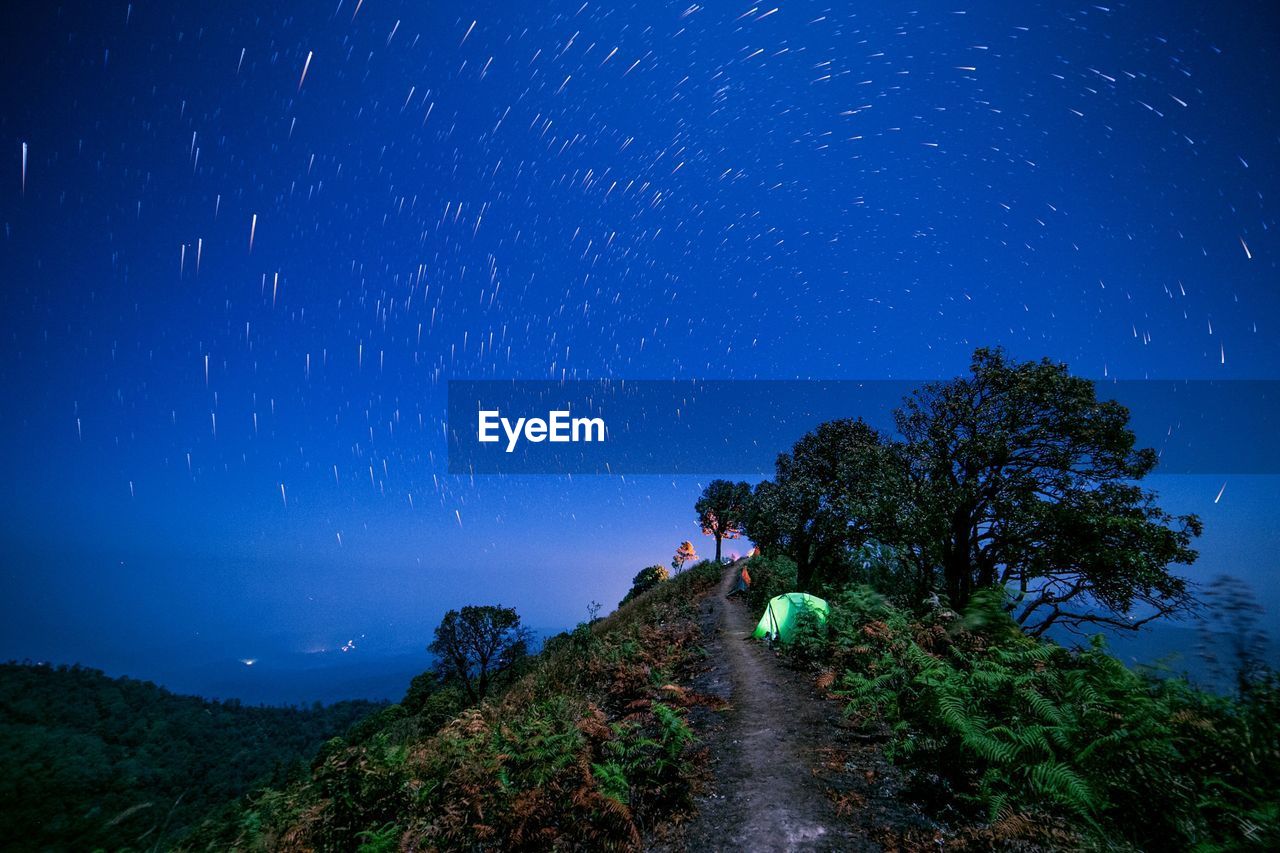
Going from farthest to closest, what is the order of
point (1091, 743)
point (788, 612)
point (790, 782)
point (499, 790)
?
point (788, 612) → point (499, 790) → point (790, 782) → point (1091, 743)

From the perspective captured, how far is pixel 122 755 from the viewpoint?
2838cm

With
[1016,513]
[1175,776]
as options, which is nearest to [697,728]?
[1175,776]

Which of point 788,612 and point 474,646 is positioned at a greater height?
point 788,612

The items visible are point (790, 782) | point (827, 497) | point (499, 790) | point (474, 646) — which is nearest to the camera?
point (790, 782)

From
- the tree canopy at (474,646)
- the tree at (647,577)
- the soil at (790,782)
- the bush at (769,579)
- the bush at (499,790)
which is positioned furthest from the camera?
the tree at (647,577)

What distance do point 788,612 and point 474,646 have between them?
38.3 metres

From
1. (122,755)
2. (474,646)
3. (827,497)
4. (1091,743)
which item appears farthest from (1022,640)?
(122,755)

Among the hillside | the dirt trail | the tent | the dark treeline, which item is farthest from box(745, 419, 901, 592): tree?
the hillside

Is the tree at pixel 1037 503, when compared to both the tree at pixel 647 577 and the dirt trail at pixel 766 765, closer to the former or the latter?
the dirt trail at pixel 766 765

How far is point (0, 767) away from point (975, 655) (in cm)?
1876

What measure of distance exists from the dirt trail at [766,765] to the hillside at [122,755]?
5093mm

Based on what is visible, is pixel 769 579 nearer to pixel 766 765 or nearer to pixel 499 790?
pixel 766 765

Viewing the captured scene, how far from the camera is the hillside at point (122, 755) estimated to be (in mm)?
5617

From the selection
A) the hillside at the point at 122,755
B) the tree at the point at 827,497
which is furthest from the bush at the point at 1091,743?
the tree at the point at 827,497
